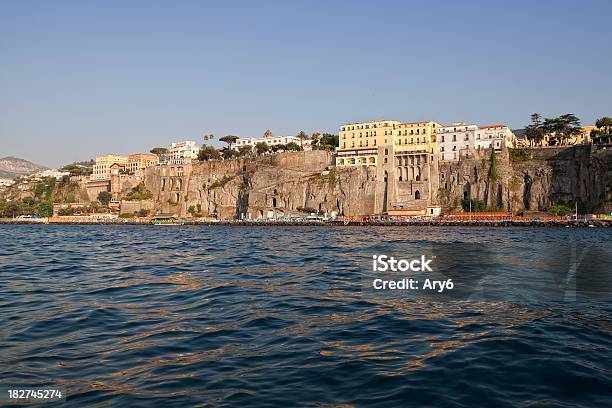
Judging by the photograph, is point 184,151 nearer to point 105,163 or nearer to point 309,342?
point 105,163

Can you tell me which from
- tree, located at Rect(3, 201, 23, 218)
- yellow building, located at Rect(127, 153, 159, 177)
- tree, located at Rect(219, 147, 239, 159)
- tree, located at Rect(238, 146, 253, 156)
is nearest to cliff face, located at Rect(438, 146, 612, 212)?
tree, located at Rect(238, 146, 253, 156)

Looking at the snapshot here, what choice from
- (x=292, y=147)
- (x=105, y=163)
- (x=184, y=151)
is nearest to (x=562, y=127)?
(x=292, y=147)

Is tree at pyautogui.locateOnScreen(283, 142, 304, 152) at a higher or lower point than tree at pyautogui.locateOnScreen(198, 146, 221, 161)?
higher

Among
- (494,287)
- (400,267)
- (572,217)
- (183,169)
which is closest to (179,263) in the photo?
(400,267)

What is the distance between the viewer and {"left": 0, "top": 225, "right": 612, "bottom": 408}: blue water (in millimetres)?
6723

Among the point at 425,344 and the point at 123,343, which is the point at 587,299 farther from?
the point at 123,343

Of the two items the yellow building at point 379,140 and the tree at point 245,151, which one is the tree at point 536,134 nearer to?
the yellow building at point 379,140

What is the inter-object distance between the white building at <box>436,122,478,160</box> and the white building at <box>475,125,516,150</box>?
3.85ft

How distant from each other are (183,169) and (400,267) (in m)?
125

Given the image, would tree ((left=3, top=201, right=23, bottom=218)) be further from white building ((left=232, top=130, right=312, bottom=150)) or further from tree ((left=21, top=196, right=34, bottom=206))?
white building ((left=232, top=130, right=312, bottom=150))

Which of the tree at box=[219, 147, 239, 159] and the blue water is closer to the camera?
the blue water

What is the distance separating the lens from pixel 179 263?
910 inches

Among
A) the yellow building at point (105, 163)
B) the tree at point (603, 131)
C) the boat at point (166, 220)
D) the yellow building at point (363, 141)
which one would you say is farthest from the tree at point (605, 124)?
the yellow building at point (105, 163)

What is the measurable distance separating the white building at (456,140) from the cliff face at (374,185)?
3443 mm
